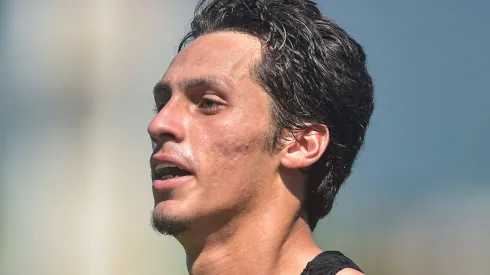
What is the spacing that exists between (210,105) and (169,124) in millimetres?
172

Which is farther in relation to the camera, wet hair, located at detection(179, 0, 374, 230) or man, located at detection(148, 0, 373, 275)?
wet hair, located at detection(179, 0, 374, 230)

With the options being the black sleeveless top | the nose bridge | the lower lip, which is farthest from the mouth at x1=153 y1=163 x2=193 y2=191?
the black sleeveless top

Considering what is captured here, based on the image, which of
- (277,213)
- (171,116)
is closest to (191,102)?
(171,116)

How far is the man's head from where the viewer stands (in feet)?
8.81

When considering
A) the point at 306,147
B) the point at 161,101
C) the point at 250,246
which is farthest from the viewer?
the point at 161,101

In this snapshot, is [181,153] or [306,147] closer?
[181,153]

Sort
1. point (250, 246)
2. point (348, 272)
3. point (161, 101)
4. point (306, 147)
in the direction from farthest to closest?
1. point (161, 101)
2. point (306, 147)
3. point (250, 246)
4. point (348, 272)

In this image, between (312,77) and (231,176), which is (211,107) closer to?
(231,176)

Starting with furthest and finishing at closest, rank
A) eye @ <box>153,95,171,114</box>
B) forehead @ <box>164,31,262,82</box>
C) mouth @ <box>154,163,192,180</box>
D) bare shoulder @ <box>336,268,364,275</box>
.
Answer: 1. eye @ <box>153,95,171,114</box>
2. forehead @ <box>164,31,262,82</box>
3. mouth @ <box>154,163,192,180</box>
4. bare shoulder @ <box>336,268,364,275</box>

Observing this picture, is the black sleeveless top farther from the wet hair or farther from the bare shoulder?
the wet hair

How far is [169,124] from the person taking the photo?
108 inches

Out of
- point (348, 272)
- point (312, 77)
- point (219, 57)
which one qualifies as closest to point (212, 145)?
point (219, 57)

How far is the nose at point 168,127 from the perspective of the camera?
2.72 meters

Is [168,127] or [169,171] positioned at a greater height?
[168,127]
